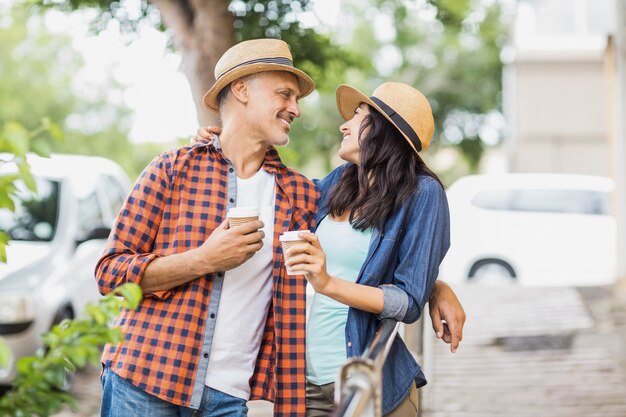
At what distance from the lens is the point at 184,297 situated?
2.66 meters

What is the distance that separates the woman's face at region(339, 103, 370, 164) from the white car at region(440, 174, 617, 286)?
10212 mm

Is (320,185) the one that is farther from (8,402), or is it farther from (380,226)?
(8,402)

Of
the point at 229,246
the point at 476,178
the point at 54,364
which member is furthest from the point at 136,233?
the point at 476,178

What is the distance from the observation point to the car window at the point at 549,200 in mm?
13062

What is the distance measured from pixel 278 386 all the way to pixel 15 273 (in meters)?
4.30

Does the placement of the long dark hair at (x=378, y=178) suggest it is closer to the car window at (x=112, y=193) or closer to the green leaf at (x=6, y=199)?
the green leaf at (x=6, y=199)

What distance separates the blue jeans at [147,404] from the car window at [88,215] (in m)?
4.94

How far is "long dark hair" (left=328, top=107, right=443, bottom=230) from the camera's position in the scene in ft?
8.74

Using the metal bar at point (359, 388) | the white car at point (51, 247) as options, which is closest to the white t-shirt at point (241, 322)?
the metal bar at point (359, 388)

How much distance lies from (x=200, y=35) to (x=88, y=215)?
3188mm

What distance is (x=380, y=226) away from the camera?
2.64m

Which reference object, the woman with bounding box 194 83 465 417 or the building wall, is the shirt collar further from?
the building wall

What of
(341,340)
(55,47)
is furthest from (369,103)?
(55,47)

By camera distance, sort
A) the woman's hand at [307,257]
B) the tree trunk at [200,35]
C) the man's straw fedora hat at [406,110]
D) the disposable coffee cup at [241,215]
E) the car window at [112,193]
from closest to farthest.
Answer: the woman's hand at [307,257]
the disposable coffee cup at [241,215]
the man's straw fedora hat at [406,110]
the tree trunk at [200,35]
the car window at [112,193]
